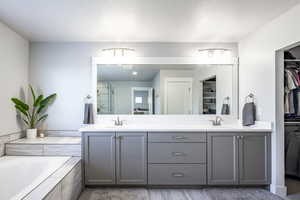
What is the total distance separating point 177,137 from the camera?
11.5ft

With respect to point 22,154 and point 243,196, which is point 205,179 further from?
point 22,154

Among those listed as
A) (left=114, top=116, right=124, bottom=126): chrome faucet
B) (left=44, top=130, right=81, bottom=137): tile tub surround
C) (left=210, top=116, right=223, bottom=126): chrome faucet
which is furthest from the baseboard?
(left=44, top=130, right=81, bottom=137): tile tub surround

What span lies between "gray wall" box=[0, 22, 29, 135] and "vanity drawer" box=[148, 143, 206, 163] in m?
2.02

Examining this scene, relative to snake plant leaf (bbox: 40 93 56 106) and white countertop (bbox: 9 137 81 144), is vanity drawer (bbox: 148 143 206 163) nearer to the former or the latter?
white countertop (bbox: 9 137 81 144)

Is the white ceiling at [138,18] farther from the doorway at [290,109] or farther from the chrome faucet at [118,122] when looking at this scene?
the chrome faucet at [118,122]

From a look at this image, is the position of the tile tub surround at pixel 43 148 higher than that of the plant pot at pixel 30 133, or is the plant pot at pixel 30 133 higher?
the plant pot at pixel 30 133

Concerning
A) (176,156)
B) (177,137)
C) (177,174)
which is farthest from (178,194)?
(177,137)

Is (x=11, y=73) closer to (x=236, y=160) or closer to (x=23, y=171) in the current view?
(x=23, y=171)

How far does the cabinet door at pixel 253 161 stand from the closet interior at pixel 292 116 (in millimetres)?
429

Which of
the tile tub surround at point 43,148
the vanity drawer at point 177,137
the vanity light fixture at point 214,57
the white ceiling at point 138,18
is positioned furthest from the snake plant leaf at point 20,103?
the vanity light fixture at point 214,57

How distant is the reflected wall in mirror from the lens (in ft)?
13.7

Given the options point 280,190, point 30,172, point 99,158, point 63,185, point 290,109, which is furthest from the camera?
point 290,109

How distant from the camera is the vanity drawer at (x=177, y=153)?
3.51 m

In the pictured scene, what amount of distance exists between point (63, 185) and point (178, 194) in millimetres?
1522
